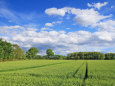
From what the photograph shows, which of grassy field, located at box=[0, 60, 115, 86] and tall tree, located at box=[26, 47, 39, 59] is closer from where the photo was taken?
grassy field, located at box=[0, 60, 115, 86]

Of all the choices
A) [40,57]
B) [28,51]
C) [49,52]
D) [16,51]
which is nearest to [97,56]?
[49,52]

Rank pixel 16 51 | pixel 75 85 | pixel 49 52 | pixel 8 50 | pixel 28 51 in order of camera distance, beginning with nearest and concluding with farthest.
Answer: pixel 75 85
pixel 8 50
pixel 16 51
pixel 28 51
pixel 49 52

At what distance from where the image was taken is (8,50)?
79.2 meters

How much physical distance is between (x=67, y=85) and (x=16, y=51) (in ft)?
301

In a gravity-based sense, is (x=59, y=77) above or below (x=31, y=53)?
above

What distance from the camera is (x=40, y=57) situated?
137500 mm

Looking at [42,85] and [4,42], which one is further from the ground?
[4,42]

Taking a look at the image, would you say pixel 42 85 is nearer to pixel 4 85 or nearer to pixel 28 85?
pixel 28 85

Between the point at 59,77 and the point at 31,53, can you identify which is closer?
the point at 59,77

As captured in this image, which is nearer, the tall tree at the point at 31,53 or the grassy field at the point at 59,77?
the grassy field at the point at 59,77

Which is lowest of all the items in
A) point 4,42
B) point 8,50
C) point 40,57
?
point 40,57

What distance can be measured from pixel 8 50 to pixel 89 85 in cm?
8250

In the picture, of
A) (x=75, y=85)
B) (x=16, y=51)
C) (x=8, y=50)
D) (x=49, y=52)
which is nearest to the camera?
(x=75, y=85)

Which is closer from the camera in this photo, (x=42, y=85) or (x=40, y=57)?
(x=42, y=85)
